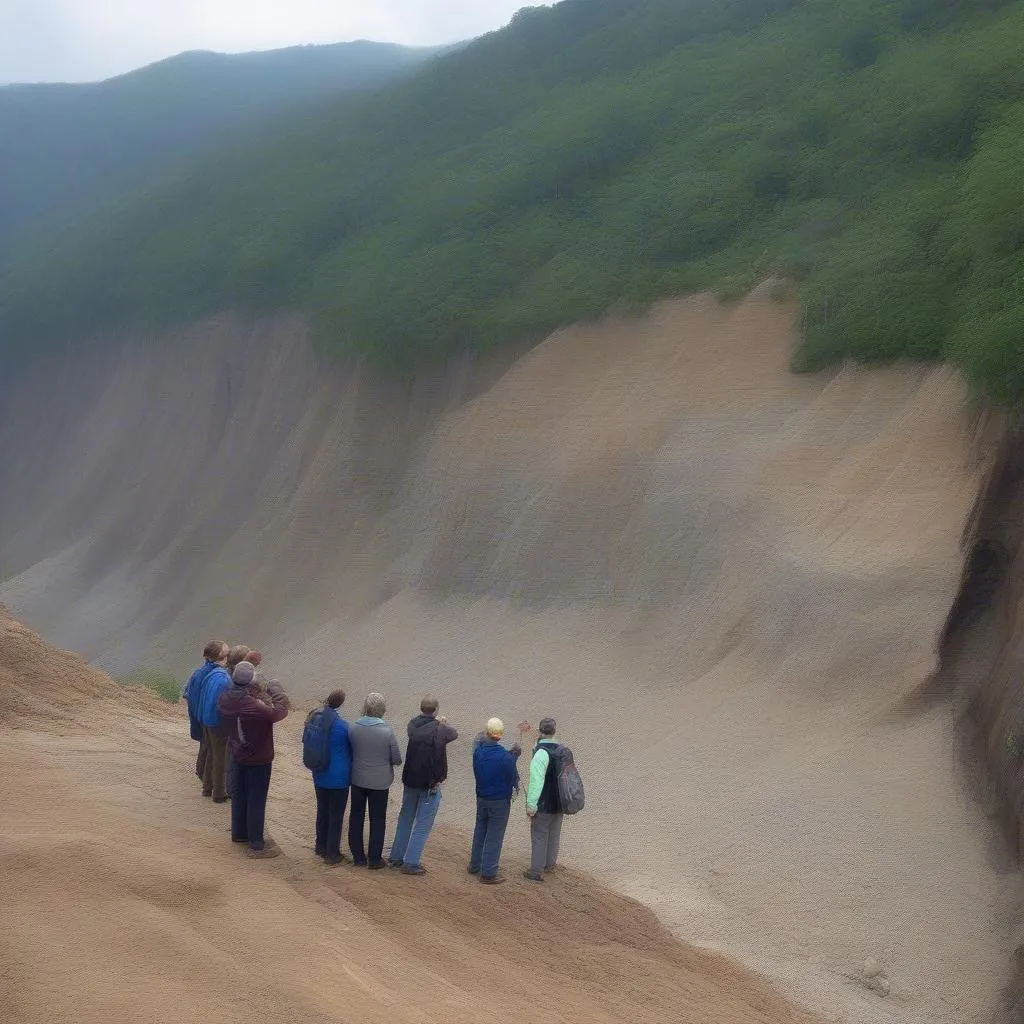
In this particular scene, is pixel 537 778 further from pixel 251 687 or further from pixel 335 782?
pixel 251 687

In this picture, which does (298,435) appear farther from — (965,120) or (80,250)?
(80,250)

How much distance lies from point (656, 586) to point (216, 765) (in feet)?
32.7

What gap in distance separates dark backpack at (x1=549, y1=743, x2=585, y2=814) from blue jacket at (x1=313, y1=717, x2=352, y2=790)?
179 centimetres

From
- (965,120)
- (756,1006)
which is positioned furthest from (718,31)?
(756,1006)

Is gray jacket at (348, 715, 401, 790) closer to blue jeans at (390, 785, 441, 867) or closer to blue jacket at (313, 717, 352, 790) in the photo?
blue jacket at (313, 717, 352, 790)

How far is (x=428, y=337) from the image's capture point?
89.1ft

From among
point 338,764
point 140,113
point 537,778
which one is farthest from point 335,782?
point 140,113

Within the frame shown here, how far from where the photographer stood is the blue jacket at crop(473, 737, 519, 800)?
10.2m

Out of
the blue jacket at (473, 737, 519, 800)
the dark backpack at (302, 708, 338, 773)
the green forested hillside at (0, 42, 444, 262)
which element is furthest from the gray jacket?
the green forested hillside at (0, 42, 444, 262)

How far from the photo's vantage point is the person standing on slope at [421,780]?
10039 mm

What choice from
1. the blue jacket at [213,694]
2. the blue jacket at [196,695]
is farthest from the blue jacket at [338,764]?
the blue jacket at [196,695]

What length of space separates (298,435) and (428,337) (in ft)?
14.5

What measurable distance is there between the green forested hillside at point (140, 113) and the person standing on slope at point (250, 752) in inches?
1860

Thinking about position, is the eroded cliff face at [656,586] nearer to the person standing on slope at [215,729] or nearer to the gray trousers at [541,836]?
the gray trousers at [541,836]
